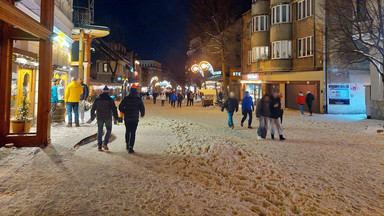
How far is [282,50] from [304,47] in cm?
224

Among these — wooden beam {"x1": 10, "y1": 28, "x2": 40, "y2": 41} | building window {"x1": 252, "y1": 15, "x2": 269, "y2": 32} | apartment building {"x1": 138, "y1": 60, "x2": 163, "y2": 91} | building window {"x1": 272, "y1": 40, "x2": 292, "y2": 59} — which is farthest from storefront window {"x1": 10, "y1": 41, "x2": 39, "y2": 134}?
apartment building {"x1": 138, "y1": 60, "x2": 163, "y2": 91}

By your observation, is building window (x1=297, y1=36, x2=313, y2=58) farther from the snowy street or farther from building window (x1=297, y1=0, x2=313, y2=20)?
the snowy street

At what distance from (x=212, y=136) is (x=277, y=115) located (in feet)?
8.27

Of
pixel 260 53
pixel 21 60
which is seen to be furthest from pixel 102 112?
pixel 260 53

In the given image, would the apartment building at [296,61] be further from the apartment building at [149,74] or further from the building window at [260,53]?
the apartment building at [149,74]

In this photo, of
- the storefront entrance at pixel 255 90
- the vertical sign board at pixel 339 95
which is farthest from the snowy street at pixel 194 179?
the storefront entrance at pixel 255 90

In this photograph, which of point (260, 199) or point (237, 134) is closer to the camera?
point (260, 199)

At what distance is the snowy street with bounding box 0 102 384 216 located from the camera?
3.73m

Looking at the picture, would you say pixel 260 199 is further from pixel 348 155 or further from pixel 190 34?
pixel 190 34

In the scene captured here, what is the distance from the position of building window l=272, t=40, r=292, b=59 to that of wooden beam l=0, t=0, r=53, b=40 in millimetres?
21077

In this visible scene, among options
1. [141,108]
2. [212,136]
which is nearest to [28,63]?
[141,108]

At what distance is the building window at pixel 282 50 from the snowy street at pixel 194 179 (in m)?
16.7

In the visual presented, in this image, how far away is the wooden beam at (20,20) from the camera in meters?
4.90

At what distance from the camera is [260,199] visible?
4.09 m
